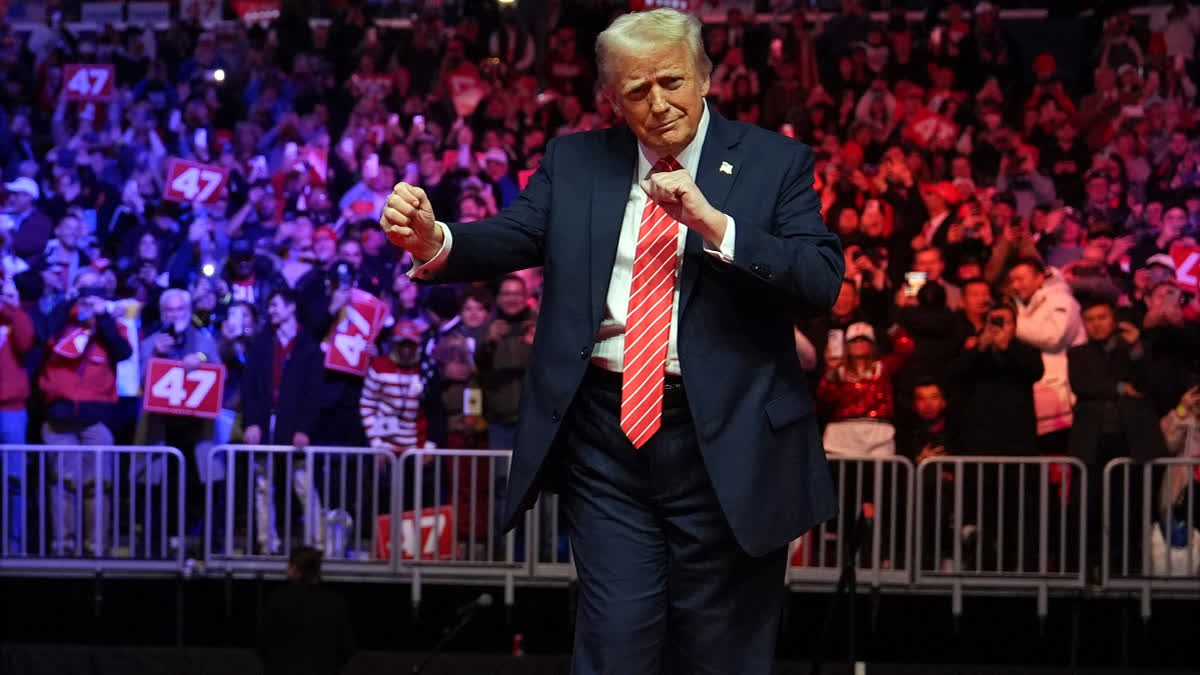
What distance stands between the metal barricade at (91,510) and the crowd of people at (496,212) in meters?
0.07

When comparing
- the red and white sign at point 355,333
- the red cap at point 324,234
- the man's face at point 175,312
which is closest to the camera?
the red and white sign at point 355,333

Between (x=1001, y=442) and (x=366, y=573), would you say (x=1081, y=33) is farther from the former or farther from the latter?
(x=366, y=573)

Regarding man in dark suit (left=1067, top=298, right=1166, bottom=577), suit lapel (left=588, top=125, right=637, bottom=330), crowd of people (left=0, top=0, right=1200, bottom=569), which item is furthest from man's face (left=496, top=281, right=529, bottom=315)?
Result: suit lapel (left=588, top=125, right=637, bottom=330)

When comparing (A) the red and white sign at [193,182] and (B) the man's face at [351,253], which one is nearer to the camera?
(B) the man's face at [351,253]

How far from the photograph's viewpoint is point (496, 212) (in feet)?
30.0

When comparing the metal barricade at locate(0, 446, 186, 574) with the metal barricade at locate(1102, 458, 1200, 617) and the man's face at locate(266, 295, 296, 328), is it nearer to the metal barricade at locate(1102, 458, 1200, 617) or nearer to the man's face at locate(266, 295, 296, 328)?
the man's face at locate(266, 295, 296, 328)

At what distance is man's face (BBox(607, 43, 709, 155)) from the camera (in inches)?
119

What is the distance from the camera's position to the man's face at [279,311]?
1001 cm

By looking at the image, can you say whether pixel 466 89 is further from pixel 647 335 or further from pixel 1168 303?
pixel 647 335

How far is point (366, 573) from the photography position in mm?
8711

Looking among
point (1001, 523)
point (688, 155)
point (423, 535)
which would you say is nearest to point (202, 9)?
point (423, 535)

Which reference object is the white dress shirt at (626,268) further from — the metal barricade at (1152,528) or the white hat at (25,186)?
the white hat at (25,186)

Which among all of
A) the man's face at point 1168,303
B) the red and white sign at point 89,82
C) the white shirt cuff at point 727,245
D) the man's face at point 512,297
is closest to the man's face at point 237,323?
the man's face at point 512,297

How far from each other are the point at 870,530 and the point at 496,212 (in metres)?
2.63
